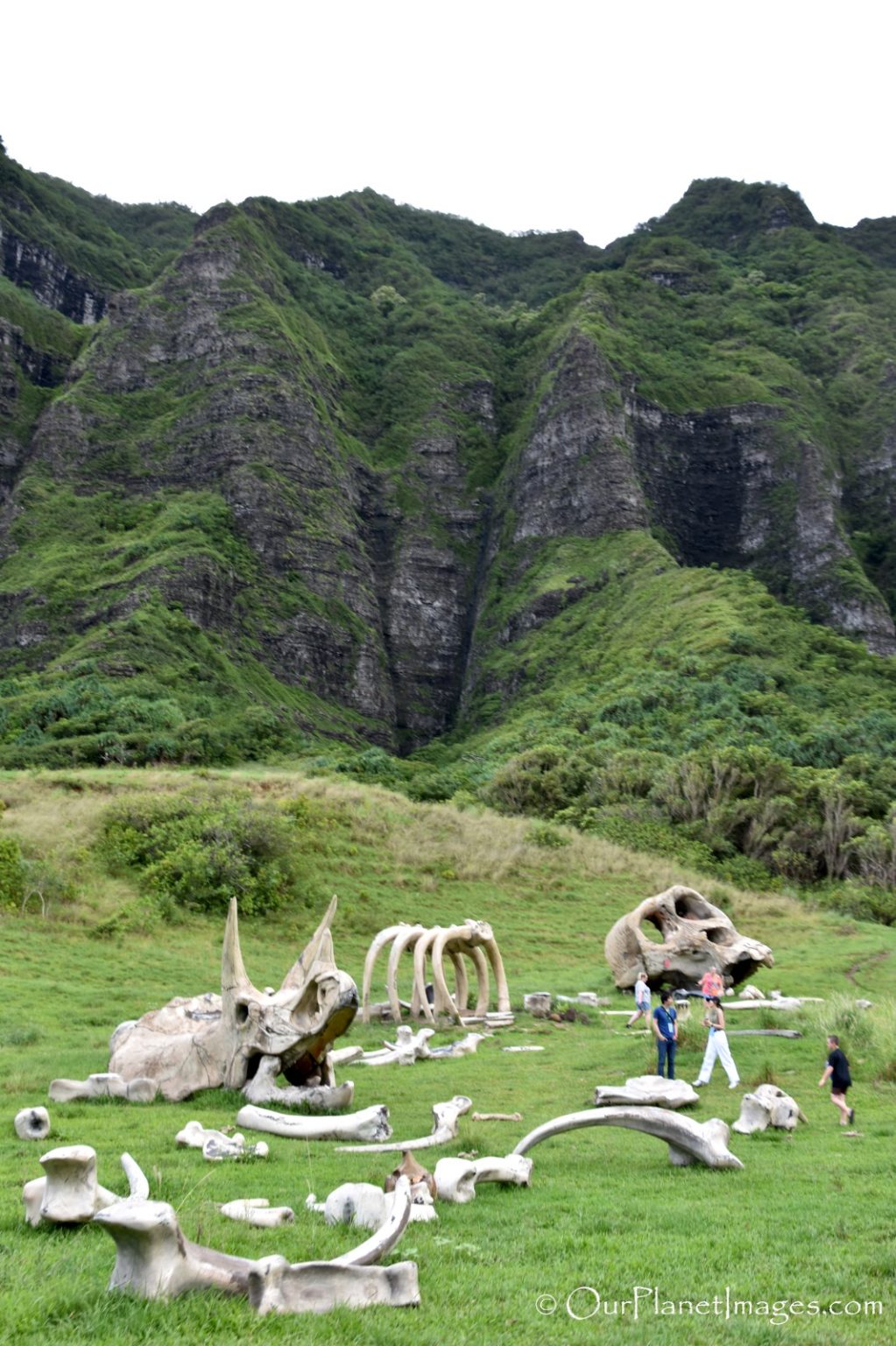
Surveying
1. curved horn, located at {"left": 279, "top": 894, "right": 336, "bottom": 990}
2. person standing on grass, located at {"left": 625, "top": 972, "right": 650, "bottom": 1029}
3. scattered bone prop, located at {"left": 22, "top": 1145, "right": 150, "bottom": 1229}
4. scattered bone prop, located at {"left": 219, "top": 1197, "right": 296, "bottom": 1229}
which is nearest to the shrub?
person standing on grass, located at {"left": 625, "top": 972, "right": 650, "bottom": 1029}

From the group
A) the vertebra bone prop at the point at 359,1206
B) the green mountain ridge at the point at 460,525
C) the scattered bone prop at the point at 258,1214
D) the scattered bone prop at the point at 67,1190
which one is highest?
the green mountain ridge at the point at 460,525

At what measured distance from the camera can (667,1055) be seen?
12.2 m

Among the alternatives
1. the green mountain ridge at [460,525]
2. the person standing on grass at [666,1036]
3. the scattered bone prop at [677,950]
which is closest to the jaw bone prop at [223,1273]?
the person standing on grass at [666,1036]

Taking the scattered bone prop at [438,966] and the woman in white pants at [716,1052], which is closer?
the woman in white pants at [716,1052]

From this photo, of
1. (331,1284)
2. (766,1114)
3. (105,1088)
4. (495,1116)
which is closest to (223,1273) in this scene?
(331,1284)

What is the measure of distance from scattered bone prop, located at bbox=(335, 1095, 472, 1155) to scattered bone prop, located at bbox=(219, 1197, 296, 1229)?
6.69 ft

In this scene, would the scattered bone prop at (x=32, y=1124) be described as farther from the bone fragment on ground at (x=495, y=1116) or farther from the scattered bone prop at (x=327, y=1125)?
the bone fragment on ground at (x=495, y=1116)

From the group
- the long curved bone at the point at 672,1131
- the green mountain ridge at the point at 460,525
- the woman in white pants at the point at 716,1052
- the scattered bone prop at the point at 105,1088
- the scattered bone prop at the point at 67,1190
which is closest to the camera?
the scattered bone prop at the point at 67,1190

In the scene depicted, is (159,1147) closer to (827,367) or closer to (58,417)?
(58,417)

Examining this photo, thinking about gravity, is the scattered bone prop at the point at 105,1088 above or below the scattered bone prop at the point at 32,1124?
below

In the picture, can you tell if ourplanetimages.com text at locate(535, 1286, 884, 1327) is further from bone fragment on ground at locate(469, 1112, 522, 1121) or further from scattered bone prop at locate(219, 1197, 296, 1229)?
bone fragment on ground at locate(469, 1112, 522, 1121)

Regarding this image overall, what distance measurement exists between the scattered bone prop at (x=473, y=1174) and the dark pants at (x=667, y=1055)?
4.60m

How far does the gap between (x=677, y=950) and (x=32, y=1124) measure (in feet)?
45.4

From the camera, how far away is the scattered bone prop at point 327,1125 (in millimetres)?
9062
